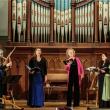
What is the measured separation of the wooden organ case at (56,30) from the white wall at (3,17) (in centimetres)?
78

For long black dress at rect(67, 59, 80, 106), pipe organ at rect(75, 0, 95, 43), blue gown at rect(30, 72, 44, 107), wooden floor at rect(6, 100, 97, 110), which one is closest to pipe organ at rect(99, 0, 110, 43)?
pipe organ at rect(75, 0, 95, 43)

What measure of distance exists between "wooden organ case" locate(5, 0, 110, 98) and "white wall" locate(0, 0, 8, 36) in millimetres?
776

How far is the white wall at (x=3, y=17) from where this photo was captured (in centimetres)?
1333

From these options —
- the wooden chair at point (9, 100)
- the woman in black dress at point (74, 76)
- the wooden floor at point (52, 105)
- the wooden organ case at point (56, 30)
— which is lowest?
the wooden floor at point (52, 105)

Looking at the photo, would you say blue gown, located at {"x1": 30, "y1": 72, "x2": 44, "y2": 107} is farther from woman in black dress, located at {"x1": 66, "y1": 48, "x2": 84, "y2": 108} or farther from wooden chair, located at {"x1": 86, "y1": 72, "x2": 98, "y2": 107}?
wooden chair, located at {"x1": 86, "y1": 72, "x2": 98, "y2": 107}

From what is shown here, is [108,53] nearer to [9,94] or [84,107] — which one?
[84,107]

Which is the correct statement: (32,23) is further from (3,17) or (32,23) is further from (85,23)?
(85,23)

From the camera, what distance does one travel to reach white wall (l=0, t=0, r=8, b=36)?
1333 centimetres

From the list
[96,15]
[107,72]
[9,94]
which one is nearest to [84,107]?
[107,72]

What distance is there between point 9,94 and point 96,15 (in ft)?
10.4

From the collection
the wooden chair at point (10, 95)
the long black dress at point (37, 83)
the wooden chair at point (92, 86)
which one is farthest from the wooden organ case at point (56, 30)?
the long black dress at point (37, 83)

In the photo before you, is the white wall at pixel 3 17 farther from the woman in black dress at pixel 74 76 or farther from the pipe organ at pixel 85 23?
the woman in black dress at pixel 74 76

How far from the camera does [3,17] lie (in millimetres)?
13367

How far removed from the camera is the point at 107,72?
1095cm
